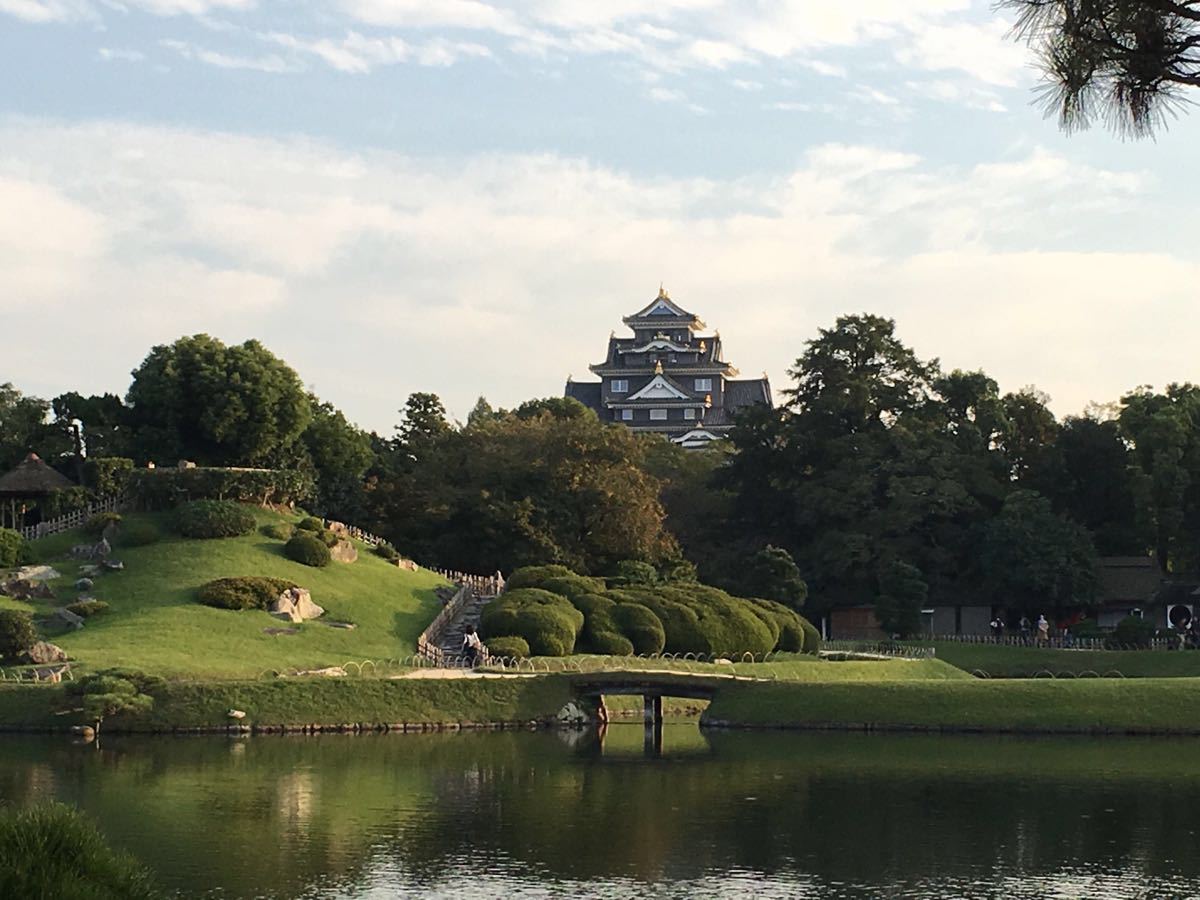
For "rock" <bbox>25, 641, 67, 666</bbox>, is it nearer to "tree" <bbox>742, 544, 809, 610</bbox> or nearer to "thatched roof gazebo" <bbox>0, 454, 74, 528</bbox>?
"thatched roof gazebo" <bbox>0, 454, 74, 528</bbox>

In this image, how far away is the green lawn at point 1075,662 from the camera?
65.6 m

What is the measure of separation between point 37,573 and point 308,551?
10233 mm

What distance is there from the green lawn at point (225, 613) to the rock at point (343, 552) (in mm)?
533

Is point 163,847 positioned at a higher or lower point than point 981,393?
lower

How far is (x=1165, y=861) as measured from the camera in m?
27.6

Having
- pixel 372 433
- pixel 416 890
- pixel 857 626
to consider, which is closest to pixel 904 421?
pixel 857 626

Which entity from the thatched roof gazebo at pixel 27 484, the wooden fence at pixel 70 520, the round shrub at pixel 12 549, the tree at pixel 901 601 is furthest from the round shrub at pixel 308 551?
the tree at pixel 901 601

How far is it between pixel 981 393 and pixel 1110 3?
231 ft

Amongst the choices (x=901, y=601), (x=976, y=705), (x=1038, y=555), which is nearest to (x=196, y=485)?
(x=901, y=601)

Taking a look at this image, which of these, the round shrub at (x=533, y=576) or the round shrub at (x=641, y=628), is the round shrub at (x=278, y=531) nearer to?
the round shrub at (x=533, y=576)

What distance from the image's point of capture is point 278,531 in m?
65.2

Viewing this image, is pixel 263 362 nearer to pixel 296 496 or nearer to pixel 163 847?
pixel 296 496

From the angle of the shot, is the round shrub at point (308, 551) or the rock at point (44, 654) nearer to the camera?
the rock at point (44, 654)

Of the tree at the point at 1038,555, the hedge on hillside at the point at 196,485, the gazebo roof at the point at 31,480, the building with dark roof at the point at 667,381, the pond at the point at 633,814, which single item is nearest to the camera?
the pond at the point at 633,814
